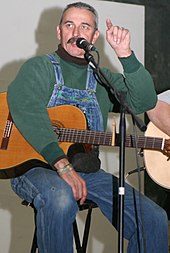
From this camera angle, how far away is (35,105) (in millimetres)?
1968

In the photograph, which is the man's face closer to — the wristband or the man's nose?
the man's nose

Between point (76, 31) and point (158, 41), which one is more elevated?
point (76, 31)

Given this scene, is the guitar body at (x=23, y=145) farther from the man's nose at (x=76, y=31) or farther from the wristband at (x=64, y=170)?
the man's nose at (x=76, y=31)

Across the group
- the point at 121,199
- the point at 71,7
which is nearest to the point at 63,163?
the point at 121,199

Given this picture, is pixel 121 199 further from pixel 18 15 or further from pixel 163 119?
pixel 18 15

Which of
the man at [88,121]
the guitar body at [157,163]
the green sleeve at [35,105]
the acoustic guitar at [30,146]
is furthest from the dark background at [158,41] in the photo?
the green sleeve at [35,105]

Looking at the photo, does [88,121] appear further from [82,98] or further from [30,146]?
[30,146]

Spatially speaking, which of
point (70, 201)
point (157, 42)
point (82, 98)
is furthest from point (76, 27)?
point (157, 42)

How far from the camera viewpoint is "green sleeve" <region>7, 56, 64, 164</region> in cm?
191

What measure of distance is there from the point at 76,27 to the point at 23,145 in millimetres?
527

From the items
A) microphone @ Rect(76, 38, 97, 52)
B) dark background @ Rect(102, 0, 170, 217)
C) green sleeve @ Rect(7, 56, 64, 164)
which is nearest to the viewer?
microphone @ Rect(76, 38, 97, 52)

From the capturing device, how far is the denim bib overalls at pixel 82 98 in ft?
6.93

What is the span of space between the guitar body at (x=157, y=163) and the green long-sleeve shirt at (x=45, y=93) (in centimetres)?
31

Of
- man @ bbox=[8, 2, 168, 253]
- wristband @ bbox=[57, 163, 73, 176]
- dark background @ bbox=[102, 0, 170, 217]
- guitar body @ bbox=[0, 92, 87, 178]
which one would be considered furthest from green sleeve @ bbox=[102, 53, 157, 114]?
dark background @ bbox=[102, 0, 170, 217]
